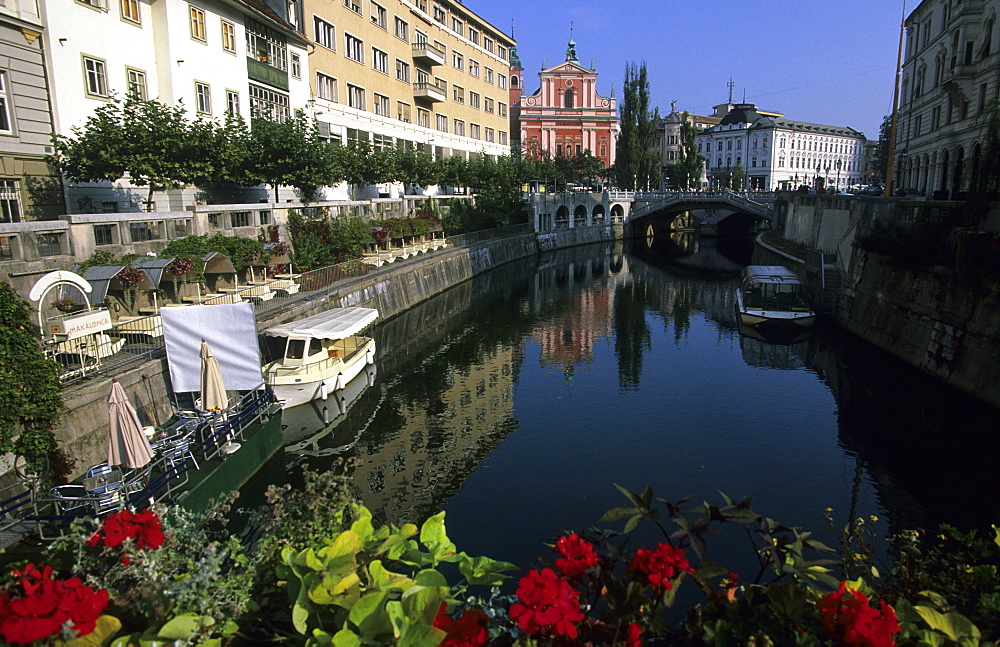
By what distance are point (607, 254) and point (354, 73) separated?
38.1 metres

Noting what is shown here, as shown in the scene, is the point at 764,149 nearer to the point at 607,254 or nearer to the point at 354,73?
the point at 607,254

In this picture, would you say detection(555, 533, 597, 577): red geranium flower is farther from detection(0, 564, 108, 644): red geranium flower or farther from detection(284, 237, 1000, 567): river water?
detection(284, 237, 1000, 567): river water

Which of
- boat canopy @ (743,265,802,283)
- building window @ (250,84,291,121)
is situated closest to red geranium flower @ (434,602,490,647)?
boat canopy @ (743,265,802,283)

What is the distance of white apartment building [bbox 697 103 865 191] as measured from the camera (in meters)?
135

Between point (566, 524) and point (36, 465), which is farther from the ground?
point (36, 465)

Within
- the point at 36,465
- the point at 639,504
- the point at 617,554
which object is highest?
the point at 639,504

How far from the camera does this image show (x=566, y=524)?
16.0 meters

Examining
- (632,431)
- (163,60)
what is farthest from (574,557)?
(163,60)

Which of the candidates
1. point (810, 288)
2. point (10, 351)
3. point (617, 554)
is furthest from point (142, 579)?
point (810, 288)

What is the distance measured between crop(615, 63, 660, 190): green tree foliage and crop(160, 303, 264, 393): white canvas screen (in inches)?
3121

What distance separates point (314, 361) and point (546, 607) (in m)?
19.9

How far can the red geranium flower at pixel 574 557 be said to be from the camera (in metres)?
4.77

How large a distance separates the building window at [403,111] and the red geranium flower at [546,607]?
59.8 meters

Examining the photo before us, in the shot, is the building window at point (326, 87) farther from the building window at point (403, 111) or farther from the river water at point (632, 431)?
the river water at point (632, 431)
